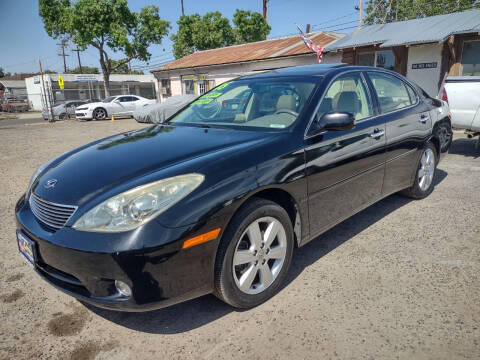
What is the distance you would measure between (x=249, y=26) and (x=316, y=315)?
3865 cm

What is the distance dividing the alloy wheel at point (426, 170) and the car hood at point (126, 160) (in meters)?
2.63

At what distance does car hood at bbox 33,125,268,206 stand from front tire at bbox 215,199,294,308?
1.57 feet

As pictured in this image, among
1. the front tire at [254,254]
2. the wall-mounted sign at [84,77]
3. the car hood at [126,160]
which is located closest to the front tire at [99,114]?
the car hood at [126,160]

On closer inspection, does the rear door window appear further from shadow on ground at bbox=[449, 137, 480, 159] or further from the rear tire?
shadow on ground at bbox=[449, 137, 480, 159]

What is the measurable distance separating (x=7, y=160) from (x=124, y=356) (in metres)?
7.84

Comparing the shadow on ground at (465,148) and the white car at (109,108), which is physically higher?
the white car at (109,108)

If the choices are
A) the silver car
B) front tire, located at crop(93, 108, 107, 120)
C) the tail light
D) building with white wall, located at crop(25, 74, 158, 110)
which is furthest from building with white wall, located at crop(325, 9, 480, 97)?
building with white wall, located at crop(25, 74, 158, 110)

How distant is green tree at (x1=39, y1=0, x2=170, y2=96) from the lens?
Answer: 84.7 feet

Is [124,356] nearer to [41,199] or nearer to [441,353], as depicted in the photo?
[41,199]

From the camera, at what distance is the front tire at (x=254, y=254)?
216 centimetres

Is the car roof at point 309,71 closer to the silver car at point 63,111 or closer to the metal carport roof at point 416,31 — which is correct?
the metal carport roof at point 416,31

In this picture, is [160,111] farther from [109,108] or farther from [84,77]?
[84,77]

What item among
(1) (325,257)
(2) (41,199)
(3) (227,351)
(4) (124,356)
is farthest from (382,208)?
(2) (41,199)

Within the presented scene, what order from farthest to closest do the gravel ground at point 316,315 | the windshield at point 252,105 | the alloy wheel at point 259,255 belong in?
the windshield at point 252,105, the alloy wheel at point 259,255, the gravel ground at point 316,315
